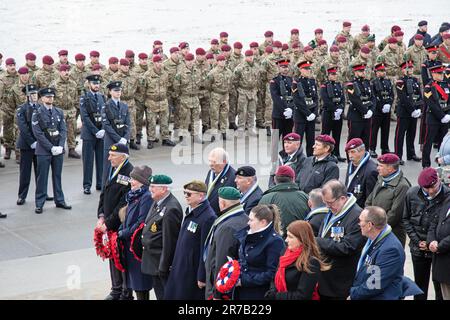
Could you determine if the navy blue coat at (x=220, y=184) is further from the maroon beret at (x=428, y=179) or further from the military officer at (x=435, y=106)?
the military officer at (x=435, y=106)

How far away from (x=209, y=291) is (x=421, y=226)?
7.27ft

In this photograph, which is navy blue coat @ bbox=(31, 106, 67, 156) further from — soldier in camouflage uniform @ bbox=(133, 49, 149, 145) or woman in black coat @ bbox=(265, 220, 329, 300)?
woman in black coat @ bbox=(265, 220, 329, 300)

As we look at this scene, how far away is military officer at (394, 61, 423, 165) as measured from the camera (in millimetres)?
15781

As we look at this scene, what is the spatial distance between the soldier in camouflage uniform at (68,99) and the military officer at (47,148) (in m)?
2.64

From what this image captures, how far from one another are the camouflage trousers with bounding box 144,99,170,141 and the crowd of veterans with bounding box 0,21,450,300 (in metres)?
0.02

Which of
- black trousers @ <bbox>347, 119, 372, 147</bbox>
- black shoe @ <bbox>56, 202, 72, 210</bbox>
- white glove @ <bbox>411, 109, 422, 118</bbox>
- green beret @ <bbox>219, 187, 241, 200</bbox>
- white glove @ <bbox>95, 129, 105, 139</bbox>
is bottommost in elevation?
black shoe @ <bbox>56, 202, 72, 210</bbox>

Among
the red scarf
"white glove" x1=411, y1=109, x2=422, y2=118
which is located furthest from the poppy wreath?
"white glove" x1=411, y1=109, x2=422, y2=118

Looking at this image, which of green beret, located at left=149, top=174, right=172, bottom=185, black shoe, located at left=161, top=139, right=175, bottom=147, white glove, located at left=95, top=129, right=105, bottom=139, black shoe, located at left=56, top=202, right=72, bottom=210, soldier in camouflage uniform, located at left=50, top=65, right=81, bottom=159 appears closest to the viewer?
green beret, located at left=149, top=174, right=172, bottom=185

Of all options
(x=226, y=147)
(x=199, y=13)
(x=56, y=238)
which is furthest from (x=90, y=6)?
(x=56, y=238)

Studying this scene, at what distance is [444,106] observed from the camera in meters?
15.0

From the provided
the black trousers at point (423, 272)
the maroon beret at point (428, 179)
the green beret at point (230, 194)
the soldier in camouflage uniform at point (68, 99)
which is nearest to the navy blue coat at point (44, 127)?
the soldier in camouflage uniform at point (68, 99)

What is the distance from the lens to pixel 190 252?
830 cm

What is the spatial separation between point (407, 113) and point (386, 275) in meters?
8.97

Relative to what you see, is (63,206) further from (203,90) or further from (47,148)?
(203,90)
